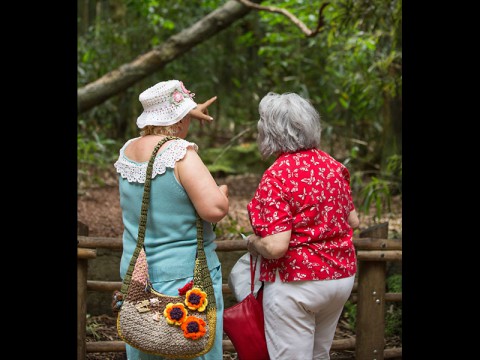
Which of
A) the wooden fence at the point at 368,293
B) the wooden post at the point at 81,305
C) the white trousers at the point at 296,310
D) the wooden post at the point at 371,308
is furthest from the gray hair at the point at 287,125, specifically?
the wooden post at the point at 81,305

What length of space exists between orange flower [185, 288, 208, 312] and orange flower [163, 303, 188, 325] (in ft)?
A: 0.13

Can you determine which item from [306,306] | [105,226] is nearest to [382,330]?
[306,306]

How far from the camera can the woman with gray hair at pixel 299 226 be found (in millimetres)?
2992

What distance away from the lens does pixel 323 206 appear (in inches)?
119

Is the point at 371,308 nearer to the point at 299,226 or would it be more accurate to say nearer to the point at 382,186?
the point at 299,226

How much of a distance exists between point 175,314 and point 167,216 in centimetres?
42

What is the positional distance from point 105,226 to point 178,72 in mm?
4137

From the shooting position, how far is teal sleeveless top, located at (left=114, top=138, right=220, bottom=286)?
9.36ft

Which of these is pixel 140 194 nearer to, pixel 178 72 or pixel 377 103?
pixel 377 103

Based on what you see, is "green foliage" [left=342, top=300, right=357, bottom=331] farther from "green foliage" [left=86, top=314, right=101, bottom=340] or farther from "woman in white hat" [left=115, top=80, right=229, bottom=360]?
"woman in white hat" [left=115, top=80, right=229, bottom=360]

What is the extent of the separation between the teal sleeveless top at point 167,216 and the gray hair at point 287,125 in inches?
14.3

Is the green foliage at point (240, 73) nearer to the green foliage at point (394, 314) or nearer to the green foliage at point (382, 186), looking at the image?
the green foliage at point (382, 186)

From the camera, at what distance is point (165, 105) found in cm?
297

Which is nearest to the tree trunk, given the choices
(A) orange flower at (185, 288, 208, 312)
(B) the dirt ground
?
(B) the dirt ground
